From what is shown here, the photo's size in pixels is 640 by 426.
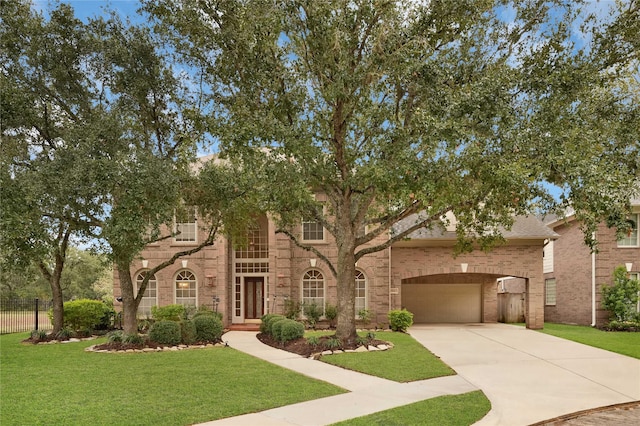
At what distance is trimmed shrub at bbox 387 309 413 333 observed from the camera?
1897 cm

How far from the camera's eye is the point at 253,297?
21.9 meters

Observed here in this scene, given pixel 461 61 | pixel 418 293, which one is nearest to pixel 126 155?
pixel 461 61

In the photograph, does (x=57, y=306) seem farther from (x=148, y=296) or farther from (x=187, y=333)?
(x=187, y=333)

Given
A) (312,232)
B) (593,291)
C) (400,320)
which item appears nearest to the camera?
(400,320)

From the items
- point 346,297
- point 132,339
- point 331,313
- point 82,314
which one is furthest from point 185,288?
point 346,297

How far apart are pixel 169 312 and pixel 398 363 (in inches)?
443

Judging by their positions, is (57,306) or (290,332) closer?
(290,332)

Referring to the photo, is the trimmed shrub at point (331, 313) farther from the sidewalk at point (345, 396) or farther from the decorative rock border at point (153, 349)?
the sidewalk at point (345, 396)

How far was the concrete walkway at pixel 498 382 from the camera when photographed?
7.38 m

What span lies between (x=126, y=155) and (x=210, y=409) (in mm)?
6948

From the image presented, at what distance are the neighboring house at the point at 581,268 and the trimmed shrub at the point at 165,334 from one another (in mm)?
15050

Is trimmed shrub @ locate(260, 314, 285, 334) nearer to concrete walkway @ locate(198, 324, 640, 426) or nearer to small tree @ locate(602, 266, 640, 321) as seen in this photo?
concrete walkway @ locate(198, 324, 640, 426)

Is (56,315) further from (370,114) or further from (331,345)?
(370,114)

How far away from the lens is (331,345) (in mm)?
13367
